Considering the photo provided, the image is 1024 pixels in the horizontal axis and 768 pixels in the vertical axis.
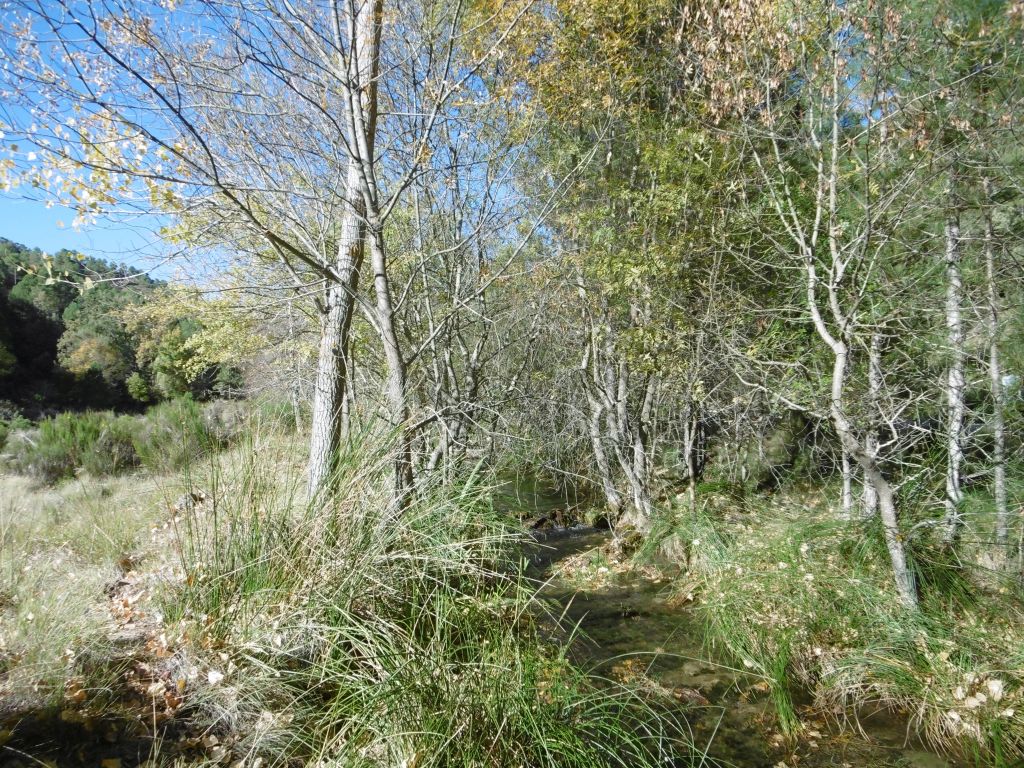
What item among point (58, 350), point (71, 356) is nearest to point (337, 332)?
point (71, 356)

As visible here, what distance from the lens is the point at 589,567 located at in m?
6.57

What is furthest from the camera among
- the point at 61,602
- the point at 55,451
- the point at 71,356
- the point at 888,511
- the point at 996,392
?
the point at 71,356

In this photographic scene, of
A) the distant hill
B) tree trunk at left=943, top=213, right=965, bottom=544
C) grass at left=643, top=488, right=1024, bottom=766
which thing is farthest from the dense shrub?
the distant hill

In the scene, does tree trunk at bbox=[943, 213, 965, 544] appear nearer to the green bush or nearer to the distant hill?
the green bush

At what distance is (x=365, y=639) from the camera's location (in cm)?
267

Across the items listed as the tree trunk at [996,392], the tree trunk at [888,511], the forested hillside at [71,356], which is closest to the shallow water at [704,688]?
the tree trunk at [888,511]

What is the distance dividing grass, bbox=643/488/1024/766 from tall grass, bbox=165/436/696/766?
1.17 metres

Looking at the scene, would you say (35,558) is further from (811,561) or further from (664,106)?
(664,106)

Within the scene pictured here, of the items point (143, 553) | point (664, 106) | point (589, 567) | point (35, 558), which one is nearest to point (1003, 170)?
point (664, 106)

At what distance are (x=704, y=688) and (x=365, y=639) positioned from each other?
264cm

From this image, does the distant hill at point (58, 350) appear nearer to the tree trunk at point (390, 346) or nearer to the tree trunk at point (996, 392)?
the tree trunk at point (390, 346)

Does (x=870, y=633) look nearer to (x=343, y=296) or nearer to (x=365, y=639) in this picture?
(x=365, y=639)

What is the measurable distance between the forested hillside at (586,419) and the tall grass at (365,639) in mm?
23

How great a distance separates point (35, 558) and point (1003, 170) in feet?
23.8
